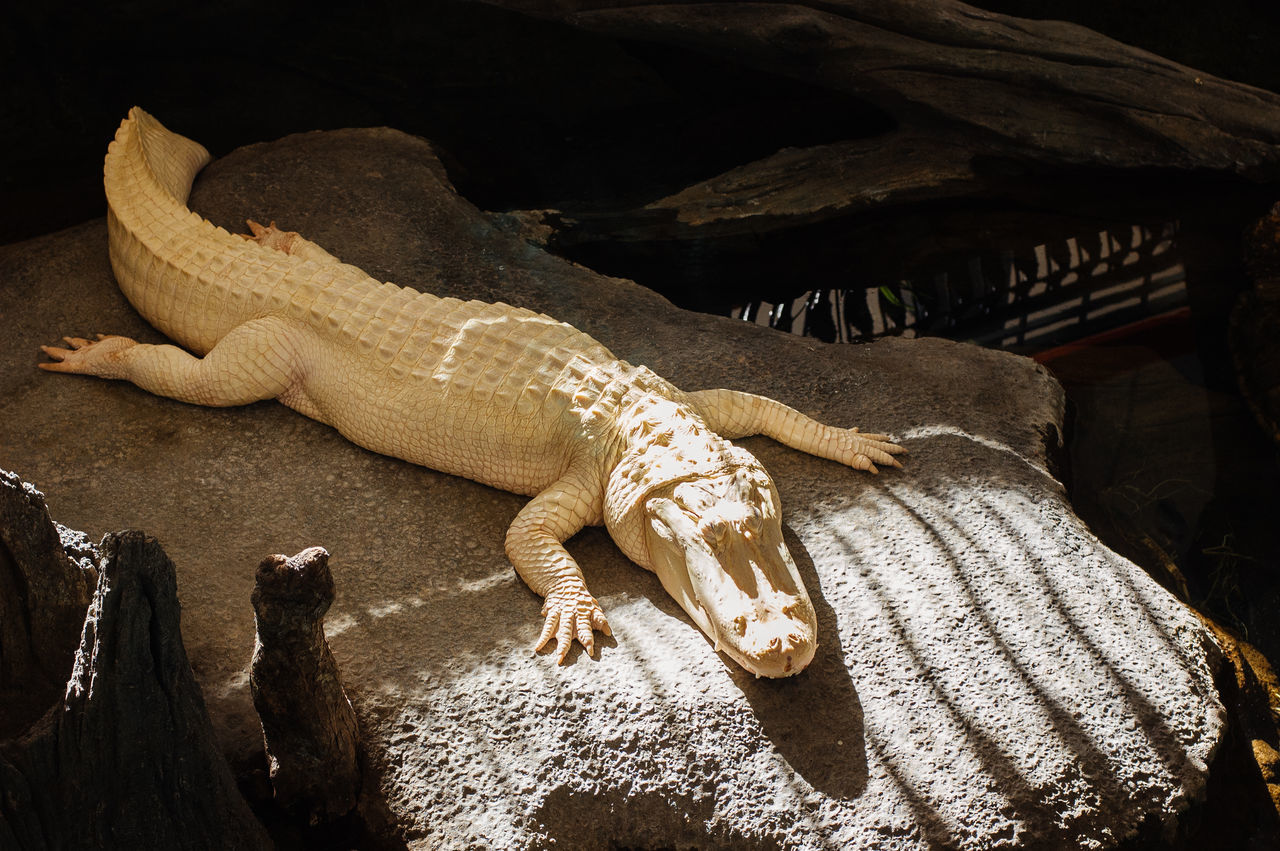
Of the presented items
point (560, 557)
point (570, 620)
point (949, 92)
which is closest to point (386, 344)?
point (560, 557)

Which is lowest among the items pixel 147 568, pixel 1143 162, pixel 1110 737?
pixel 1110 737

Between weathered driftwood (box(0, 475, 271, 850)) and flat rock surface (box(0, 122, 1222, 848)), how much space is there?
0.49 m

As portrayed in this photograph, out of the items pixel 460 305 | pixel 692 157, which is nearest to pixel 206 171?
pixel 460 305

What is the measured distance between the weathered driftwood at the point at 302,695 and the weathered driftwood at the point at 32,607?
1.46ft

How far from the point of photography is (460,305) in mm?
3811

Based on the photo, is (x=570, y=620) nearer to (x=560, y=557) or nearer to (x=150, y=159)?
(x=560, y=557)

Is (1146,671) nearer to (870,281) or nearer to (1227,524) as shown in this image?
(1227,524)

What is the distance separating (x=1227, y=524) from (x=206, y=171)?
17.2 ft

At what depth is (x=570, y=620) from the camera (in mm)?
2896

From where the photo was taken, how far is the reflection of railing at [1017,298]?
192 inches

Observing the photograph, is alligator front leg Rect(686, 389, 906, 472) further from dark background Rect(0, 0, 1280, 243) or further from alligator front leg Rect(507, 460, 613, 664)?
dark background Rect(0, 0, 1280, 243)

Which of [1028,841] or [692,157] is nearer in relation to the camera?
[1028,841]

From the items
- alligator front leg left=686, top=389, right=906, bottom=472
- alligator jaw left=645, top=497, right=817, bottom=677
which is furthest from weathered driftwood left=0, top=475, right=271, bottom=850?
alligator front leg left=686, top=389, right=906, bottom=472

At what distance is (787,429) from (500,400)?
1.10 m
